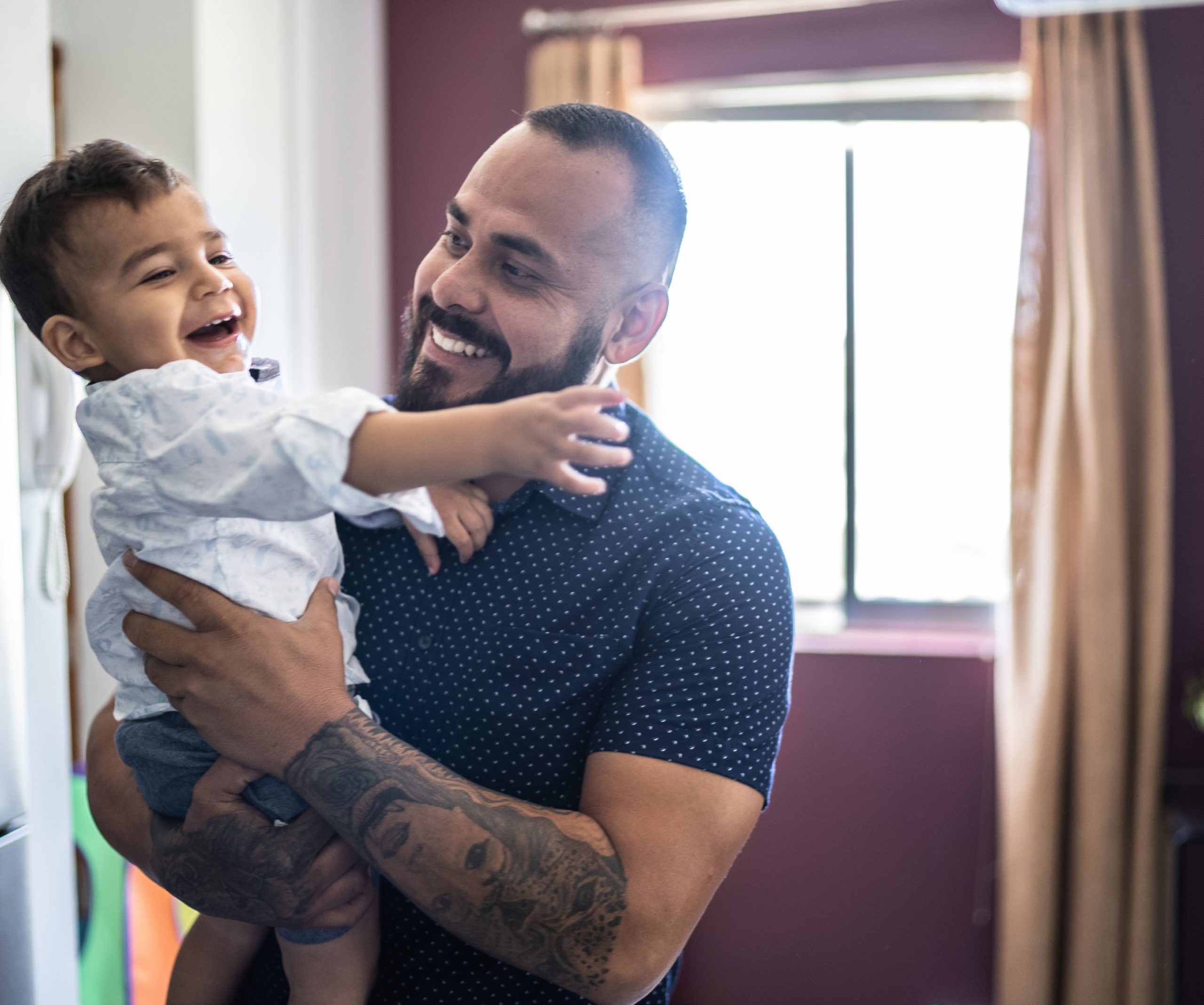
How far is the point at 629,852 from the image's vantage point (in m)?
0.89

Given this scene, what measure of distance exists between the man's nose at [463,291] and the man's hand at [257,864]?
502 mm

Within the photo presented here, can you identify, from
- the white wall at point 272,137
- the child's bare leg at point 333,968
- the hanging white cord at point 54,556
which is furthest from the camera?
the white wall at point 272,137

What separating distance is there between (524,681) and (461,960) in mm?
285

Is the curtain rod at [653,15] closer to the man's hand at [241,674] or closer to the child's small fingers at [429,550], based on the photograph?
the child's small fingers at [429,550]

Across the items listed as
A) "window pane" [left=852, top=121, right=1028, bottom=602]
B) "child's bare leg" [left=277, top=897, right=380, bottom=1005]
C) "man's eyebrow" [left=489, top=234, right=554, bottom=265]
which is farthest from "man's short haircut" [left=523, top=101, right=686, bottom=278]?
"window pane" [left=852, top=121, right=1028, bottom=602]

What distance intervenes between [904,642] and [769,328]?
3.07 feet

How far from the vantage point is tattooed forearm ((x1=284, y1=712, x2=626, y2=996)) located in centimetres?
87

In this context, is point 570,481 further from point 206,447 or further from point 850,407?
point 850,407

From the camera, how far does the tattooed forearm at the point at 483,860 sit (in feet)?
2.86

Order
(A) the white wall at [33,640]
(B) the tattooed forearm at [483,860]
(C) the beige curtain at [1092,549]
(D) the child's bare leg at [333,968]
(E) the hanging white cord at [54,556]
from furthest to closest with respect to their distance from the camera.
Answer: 1. (C) the beige curtain at [1092,549]
2. (E) the hanging white cord at [54,556]
3. (A) the white wall at [33,640]
4. (D) the child's bare leg at [333,968]
5. (B) the tattooed forearm at [483,860]

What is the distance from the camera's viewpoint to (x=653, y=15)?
8.68ft

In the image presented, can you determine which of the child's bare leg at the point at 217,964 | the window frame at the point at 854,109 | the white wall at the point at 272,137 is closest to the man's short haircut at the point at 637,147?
the child's bare leg at the point at 217,964

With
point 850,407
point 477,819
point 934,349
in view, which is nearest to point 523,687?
point 477,819

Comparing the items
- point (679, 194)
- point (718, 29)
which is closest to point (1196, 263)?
point (718, 29)
